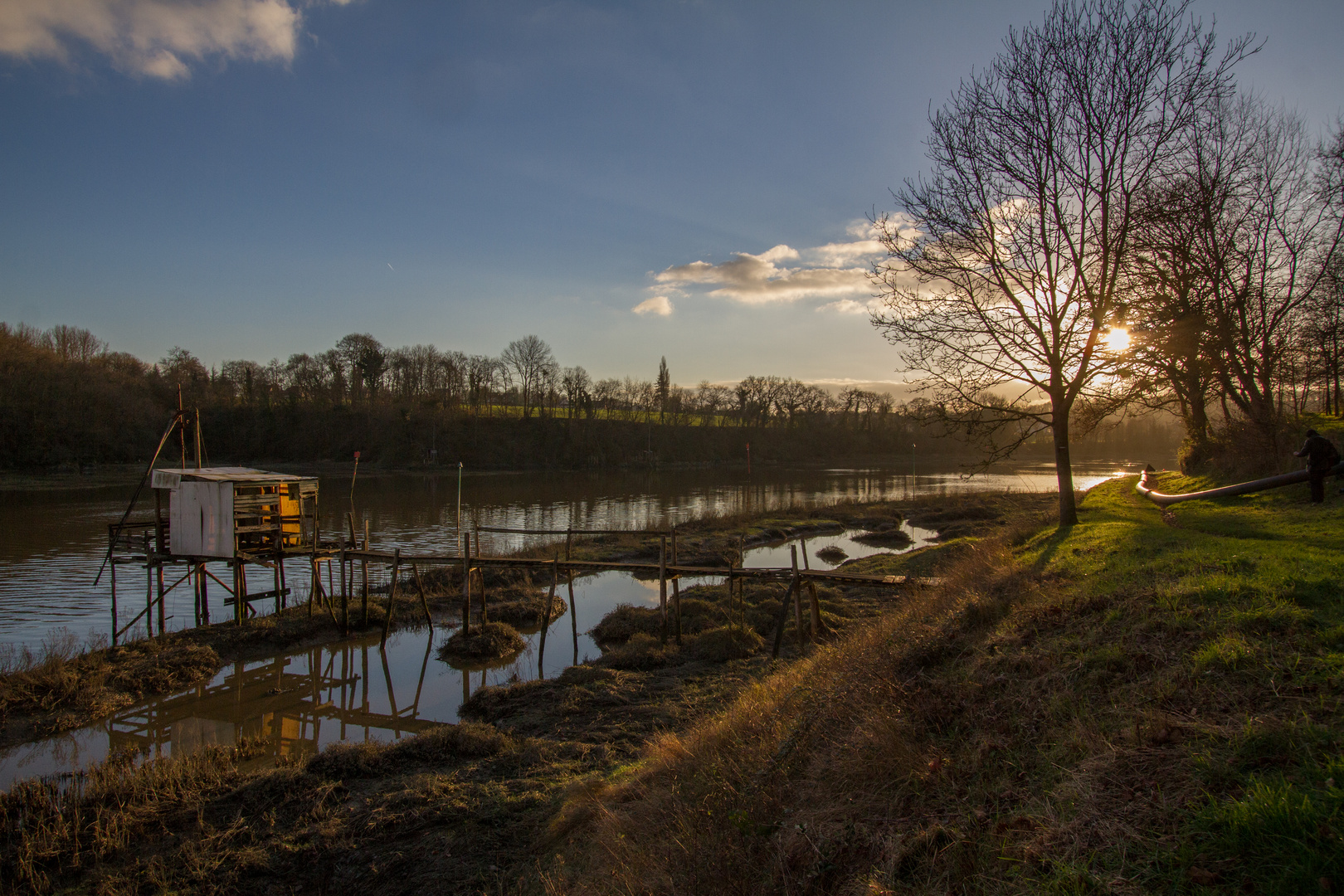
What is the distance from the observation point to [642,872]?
5035 millimetres

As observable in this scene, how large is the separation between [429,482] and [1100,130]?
6004cm

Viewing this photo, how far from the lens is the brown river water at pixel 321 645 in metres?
12.3

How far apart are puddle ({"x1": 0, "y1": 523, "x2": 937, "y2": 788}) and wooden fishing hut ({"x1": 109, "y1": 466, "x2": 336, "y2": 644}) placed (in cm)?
321

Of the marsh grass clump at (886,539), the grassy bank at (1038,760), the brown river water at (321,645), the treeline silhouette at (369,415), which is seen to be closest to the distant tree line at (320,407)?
the treeline silhouette at (369,415)

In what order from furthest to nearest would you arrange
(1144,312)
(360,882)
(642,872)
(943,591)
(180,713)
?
(1144,312) < (180,713) < (943,591) < (360,882) < (642,872)

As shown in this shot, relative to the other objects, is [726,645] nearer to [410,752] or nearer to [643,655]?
[643,655]

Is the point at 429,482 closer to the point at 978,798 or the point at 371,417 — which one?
the point at 371,417

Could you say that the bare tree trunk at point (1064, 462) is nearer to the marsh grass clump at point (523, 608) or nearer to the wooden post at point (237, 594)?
the marsh grass clump at point (523, 608)

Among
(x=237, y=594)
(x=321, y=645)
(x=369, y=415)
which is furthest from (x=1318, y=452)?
(x=369, y=415)

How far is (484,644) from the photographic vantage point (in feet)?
54.1

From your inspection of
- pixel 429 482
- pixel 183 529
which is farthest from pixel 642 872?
pixel 429 482

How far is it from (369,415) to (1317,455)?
300ft

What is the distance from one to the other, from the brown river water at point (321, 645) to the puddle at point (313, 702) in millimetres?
35

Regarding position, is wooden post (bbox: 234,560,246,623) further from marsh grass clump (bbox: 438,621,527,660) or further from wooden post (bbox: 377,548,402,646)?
marsh grass clump (bbox: 438,621,527,660)
